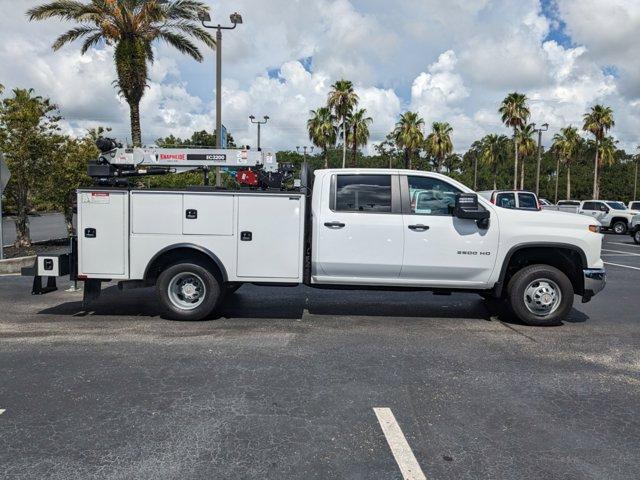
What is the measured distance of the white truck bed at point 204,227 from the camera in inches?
257

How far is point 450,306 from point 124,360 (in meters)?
4.88

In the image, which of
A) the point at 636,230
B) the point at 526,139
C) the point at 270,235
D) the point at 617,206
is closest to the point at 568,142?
the point at 526,139

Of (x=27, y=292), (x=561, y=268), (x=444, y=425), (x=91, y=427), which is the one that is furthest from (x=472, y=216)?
(x=27, y=292)

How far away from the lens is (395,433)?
12.0 feet

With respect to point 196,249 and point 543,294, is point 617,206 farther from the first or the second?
point 196,249

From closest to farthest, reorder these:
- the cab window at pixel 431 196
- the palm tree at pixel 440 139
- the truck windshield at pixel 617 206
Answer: the cab window at pixel 431 196 < the truck windshield at pixel 617 206 < the palm tree at pixel 440 139

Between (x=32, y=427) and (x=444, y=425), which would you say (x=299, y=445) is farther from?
(x=32, y=427)

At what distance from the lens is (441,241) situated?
6520mm

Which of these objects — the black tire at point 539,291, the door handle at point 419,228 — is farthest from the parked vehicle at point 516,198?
the door handle at point 419,228

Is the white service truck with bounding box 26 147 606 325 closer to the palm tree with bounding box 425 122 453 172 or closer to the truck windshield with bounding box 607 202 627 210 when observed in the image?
the truck windshield with bounding box 607 202 627 210

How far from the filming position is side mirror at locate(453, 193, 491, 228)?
6.28 metres

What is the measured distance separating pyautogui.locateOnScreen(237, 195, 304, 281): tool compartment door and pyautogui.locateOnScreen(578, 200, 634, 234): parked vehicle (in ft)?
87.5

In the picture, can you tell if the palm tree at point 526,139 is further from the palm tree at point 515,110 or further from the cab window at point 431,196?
the cab window at point 431,196

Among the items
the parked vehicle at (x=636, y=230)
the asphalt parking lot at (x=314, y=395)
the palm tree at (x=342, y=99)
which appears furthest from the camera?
the palm tree at (x=342, y=99)
